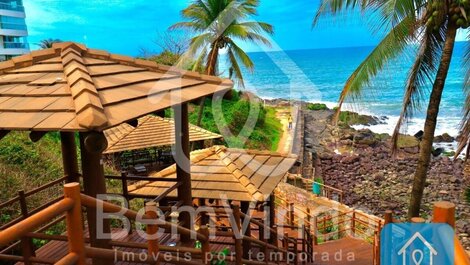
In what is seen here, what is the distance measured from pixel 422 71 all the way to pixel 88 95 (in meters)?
6.76

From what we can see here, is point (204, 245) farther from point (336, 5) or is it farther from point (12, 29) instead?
point (12, 29)

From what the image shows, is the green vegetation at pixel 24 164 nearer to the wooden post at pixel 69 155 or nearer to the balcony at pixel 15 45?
the wooden post at pixel 69 155

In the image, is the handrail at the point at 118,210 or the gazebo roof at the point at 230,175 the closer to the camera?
the handrail at the point at 118,210

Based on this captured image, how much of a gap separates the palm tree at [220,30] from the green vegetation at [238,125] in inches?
224

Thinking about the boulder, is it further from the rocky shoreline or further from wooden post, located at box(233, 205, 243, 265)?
wooden post, located at box(233, 205, 243, 265)

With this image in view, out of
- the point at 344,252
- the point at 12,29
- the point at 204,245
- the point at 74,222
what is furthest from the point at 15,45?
the point at 74,222

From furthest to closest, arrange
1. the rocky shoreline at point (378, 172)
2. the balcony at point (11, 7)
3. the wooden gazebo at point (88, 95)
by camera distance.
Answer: the balcony at point (11, 7) < the rocky shoreline at point (378, 172) < the wooden gazebo at point (88, 95)

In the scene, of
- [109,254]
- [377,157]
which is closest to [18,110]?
[109,254]

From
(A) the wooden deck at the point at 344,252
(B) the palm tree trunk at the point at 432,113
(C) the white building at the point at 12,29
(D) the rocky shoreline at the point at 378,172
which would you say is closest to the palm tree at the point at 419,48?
(B) the palm tree trunk at the point at 432,113

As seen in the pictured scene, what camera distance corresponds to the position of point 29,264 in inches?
140

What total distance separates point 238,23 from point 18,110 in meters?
12.4

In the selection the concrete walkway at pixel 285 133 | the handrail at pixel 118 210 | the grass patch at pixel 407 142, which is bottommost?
the grass patch at pixel 407 142

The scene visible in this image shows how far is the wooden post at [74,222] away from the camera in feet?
5.92

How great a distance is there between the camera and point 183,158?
466 centimetres
